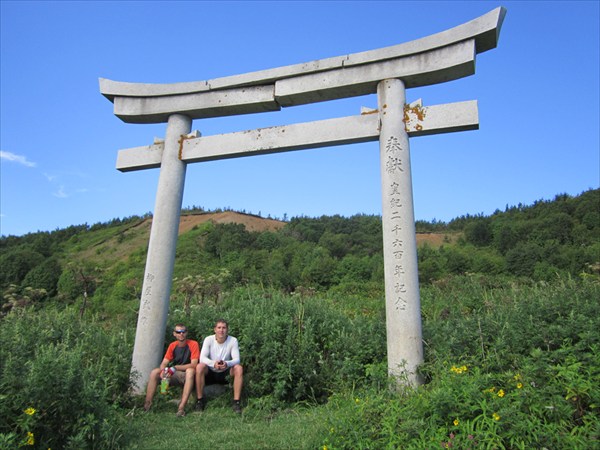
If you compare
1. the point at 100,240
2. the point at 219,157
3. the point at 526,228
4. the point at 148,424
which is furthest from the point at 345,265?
the point at 100,240

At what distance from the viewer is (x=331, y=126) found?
6.07 m

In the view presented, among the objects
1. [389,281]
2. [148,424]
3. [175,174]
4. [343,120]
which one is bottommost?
[148,424]

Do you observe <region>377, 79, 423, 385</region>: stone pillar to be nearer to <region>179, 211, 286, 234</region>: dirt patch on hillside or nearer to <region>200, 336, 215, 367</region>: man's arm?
<region>200, 336, 215, 367</region>: man's arm

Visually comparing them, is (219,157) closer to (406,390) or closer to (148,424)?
(148,424)

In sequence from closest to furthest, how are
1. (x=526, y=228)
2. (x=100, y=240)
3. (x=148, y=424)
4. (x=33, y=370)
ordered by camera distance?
(x=33, y=370), (x=148, y=424), (x=526, y=228), (x=100, y=240)

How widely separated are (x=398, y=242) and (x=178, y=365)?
130 inches

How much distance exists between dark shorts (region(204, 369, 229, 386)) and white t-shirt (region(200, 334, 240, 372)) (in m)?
0.11

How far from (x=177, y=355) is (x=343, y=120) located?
3857 mm

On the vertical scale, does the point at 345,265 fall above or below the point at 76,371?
above

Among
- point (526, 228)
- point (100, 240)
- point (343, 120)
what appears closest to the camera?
point (343, 120)

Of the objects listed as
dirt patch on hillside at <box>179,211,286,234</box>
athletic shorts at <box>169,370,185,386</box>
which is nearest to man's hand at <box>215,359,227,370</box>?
athletic shorts at <box>169,370,185,386</box>

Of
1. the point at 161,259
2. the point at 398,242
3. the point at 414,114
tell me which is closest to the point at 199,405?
the point at 161,259

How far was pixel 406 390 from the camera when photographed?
450 cm

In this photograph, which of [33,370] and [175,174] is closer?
[33,370]
